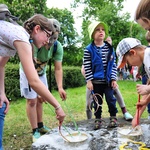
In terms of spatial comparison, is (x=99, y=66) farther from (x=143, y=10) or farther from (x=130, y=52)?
(x=143, y=10)

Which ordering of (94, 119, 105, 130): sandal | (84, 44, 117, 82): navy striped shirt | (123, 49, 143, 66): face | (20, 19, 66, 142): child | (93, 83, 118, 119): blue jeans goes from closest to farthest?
1. (123, 49, 143, 66): face
2. (94, 119, 105, 130): sandal
3. (20, 19, 66, 142): child
4. (93, 83, 118, 119): blue jeans
5. (84, 44, 117, 82): navy striped shirt

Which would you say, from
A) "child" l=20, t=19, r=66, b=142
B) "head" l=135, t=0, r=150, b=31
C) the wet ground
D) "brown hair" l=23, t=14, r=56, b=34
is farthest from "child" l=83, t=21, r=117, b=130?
"head" l=135, t=0, r=150, b=31

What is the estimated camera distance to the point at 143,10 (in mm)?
1748

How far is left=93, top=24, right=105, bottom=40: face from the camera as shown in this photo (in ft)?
11.4

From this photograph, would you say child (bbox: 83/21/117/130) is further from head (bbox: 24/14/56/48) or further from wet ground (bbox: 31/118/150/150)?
head (bbox: 24/14/56/48)

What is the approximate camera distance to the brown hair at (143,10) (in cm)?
173

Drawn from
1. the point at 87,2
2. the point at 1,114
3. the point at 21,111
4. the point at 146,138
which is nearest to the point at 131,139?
the point at 146,138

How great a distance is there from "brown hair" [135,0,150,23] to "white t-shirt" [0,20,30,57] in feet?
2.65

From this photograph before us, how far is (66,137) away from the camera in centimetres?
236

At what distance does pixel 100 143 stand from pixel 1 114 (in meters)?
0.89

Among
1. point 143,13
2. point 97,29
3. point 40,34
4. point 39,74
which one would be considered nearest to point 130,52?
point 143,13

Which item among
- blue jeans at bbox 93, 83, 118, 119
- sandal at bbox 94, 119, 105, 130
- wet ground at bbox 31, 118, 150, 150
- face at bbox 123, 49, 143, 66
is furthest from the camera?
blue jeans at bbox 93, 83, 118, 119

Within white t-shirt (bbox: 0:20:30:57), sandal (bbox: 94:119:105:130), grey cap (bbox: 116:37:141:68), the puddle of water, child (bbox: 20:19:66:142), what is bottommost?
sandal (bbox: 94:119:105:130)

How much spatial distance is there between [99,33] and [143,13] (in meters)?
1.73
